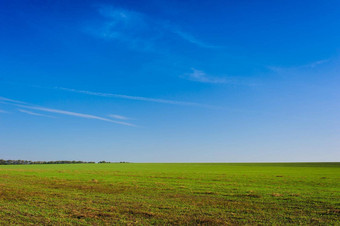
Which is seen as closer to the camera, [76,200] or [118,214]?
[118,214]

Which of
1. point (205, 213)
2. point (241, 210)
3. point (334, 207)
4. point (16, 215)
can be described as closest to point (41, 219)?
point (16, 215)

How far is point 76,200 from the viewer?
17625mm

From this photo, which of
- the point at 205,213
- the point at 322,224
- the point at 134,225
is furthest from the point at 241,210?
the point at 134,225

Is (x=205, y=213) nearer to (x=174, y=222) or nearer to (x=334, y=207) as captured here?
(x=174, y=222)

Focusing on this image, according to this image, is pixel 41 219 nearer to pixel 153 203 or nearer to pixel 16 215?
pixel 16 215

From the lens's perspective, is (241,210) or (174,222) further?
(241,210)

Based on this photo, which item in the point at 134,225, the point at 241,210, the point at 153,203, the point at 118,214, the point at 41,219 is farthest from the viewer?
the point at 153,203

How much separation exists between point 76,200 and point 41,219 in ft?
18.2

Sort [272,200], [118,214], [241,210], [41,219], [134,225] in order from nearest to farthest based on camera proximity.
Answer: [134,225], [41,219], [118,214], [241,210], [272,200]

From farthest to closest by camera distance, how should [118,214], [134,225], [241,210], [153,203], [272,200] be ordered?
[272,200] → [153,203] → [241,210] → [118,214] → [134,225]

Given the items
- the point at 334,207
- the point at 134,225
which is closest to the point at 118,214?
the point at 134,225

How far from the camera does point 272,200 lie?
1783 centimetres

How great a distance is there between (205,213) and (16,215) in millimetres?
9831

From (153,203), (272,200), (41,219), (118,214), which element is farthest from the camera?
(272,200)
